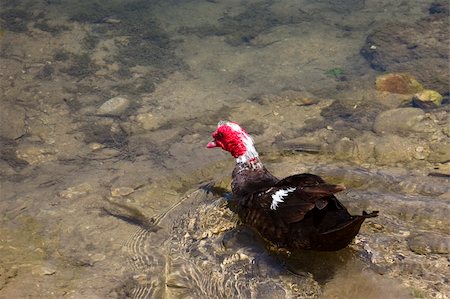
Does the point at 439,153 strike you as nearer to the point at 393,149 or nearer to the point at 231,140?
the point at 393,149

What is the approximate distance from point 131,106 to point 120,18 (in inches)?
139

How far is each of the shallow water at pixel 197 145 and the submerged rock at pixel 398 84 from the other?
170 millimetres

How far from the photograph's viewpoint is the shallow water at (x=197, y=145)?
4.05 metres

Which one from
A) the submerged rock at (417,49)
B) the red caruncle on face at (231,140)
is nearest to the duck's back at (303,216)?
→ the red caruncle on face at (231,140)

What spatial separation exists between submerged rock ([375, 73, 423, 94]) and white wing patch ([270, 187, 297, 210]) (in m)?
3.73

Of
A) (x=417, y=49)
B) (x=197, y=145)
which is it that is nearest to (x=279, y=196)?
(x=197, y=145)

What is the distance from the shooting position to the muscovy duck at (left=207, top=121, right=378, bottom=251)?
3.70m

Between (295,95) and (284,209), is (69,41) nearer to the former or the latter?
(295,95)

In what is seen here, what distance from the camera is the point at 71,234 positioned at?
4.63 metres

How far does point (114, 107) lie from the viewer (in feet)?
23.5

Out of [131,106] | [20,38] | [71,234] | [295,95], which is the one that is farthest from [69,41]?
[71,234]

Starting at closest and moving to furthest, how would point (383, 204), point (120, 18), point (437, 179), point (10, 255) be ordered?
point (10, 255), point (383, 204), point (437, 179), point (120, 18)

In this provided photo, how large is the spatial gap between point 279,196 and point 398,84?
12.8 feet

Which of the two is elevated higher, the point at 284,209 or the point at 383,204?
the point at 284,209
